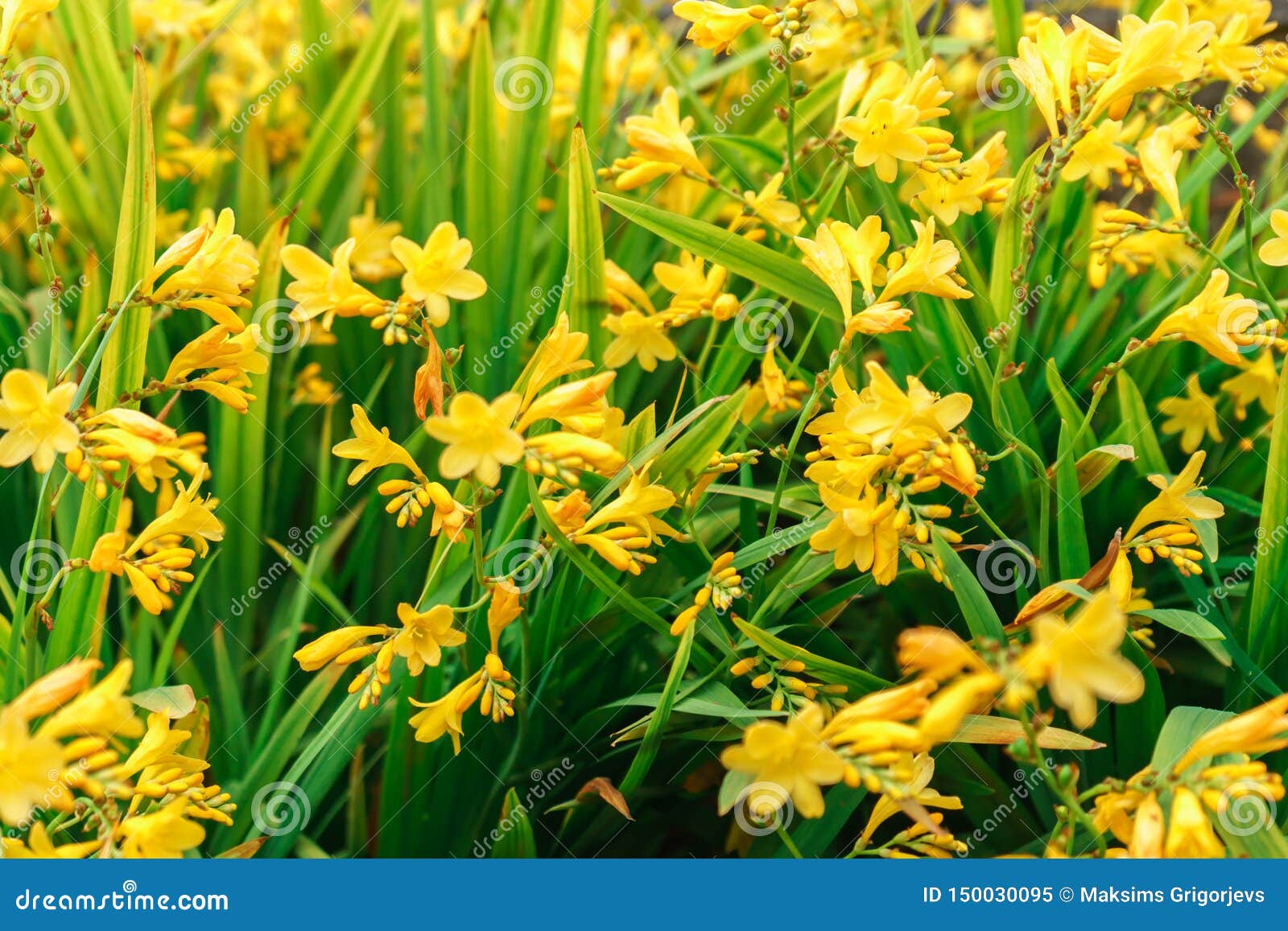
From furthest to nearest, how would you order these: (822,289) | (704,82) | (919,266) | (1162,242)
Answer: (704,82), (1162,242), (822,289), (919,266)

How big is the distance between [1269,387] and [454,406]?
1454 millimetres

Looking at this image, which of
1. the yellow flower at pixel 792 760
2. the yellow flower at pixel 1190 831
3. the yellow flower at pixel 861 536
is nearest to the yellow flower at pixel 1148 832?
the yellow flower at pixel 1190 831

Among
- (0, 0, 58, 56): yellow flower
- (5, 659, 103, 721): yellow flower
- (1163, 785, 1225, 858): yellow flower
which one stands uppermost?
(0, 0, 58, 56): yellow flower

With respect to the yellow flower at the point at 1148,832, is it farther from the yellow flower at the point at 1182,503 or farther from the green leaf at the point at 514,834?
the green leaf at the point at 514,834

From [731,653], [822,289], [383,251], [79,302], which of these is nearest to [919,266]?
[822,289]

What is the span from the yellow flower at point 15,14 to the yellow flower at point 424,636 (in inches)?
38.4

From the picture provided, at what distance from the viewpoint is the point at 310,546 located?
2.02 metres

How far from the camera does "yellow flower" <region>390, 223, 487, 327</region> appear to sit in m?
1.24

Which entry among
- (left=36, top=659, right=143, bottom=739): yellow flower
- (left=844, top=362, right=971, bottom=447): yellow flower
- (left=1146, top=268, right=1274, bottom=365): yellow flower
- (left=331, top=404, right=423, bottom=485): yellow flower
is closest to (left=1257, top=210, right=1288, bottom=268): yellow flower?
(left=1146, top=268, right=1274, bottom=365): yellow flower

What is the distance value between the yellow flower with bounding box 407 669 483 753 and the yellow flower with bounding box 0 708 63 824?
17.5 inches

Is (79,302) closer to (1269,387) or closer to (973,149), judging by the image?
(973,149)

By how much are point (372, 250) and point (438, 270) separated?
100 centimetres

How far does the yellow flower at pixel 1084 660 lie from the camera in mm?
908

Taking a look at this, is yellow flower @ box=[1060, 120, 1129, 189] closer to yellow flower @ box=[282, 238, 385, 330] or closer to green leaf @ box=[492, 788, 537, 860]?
yellow flower @ box=[282, 238, 385, 330]
